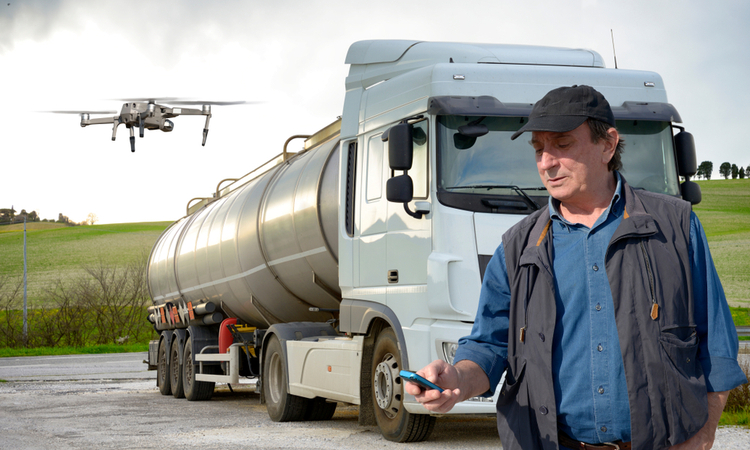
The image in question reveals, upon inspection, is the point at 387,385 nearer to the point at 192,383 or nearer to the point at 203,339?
the point at 203,339

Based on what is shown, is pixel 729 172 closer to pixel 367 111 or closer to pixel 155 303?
pixel 155 303

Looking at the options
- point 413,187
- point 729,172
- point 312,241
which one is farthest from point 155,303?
point 729,172

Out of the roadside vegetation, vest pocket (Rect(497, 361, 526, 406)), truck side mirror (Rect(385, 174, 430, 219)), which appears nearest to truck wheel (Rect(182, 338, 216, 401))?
truck side mirror (Rect(385, 174, 430, 219))

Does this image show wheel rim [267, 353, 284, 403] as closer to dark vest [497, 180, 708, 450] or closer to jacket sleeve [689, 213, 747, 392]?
dark vest [497, 180, 708, 450]

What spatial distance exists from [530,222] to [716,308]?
0.64m

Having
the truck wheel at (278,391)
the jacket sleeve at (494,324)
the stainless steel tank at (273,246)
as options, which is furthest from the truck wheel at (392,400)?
the jacket sleeve at (494,324)

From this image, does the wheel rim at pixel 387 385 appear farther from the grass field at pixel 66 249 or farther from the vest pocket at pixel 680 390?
the grass field at pixel 66 249

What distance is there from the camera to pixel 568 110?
2.66 metres

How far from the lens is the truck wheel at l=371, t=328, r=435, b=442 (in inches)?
303

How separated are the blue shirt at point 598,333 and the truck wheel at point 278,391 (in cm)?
781

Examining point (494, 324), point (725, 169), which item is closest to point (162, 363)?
point (494, 324)

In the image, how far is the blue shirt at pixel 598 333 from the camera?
243 cm

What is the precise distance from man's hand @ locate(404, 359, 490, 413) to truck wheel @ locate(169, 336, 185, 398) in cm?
1318

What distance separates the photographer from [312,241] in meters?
9.87
